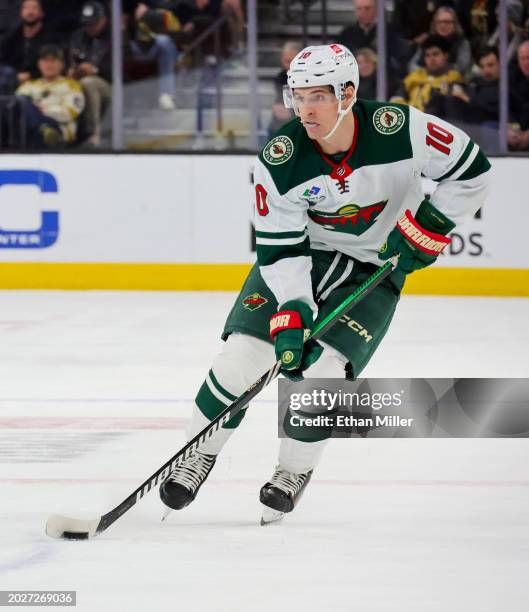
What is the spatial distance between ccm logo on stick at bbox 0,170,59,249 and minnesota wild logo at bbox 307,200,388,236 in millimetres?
4472

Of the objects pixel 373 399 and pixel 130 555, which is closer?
pixel 130 555

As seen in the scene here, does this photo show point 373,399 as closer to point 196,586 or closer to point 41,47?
point 196,586

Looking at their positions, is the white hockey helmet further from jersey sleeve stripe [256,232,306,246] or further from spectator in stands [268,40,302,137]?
spectator in stands [268,40,302,137]

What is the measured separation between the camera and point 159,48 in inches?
296

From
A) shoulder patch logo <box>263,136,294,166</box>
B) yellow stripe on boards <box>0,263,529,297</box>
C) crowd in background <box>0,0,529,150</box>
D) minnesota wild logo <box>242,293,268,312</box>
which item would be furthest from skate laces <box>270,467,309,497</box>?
crowd in background <box>0,0,529,150</box>

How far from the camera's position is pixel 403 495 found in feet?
10.6

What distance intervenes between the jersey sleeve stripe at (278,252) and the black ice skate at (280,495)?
48cm

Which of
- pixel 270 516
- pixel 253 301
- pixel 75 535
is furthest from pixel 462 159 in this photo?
pixel 75 535

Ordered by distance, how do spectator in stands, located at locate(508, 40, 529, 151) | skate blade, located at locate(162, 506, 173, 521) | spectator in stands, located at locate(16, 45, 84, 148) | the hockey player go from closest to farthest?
the hockey player, skate blade, located at locate(162, 506, 173, 521), spectator in stands, located at locate(508, 40, 529, 151), spectator in stands, located at locate(16, 45, 84, 148)

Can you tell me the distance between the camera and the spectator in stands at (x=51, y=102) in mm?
7523

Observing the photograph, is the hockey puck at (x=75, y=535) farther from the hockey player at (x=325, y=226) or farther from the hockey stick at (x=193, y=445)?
the hockey player at (x=325, y=226)

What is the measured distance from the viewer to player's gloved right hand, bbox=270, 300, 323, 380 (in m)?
2.88

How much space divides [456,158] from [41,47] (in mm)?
4910

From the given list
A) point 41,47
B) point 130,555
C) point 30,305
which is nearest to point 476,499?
point 130,555
